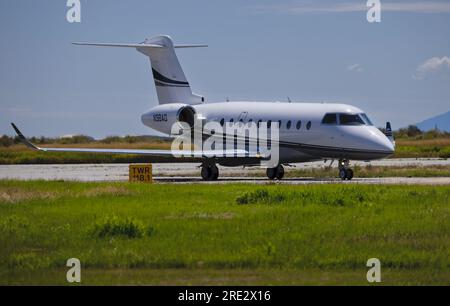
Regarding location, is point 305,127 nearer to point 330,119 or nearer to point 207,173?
point 330,119

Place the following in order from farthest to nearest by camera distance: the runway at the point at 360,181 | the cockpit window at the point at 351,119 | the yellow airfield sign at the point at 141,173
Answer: the cockpit window at the point at 351,119
the yellow airfield sign at the point at 141,173
the runway at the point at 360,181

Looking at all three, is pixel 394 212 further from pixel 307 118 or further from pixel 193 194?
pixel 307 118

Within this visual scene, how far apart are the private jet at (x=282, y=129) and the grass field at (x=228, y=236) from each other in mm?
10392

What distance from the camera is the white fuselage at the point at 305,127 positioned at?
39.1 metres

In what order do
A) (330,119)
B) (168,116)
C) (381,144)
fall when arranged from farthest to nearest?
1. (168,116)
2. (330,119)
3. (381,144)

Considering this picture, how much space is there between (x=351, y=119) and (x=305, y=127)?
193 centimetres

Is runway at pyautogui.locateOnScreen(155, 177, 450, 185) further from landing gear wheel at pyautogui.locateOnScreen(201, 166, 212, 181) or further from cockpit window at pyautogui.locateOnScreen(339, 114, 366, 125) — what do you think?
cockpit window at pyautogui.locateOnScreen(339, 114, 366, 125)

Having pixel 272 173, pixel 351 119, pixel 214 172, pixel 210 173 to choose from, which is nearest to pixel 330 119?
pixel 351 119

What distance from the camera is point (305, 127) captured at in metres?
41.1

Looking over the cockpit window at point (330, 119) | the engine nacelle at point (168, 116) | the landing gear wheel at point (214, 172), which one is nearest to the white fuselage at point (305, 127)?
the engine nacelle at point (168, 116)

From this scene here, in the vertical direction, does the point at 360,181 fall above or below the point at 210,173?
below

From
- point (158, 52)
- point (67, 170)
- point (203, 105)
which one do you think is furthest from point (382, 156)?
point (67, 170)

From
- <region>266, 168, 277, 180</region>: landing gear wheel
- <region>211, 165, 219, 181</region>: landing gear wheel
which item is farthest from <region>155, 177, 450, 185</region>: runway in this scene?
<region>266, 168, 277, 180</region>: landing gear wheel

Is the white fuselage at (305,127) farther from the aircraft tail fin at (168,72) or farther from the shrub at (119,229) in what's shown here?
the shrub at (119,229)
